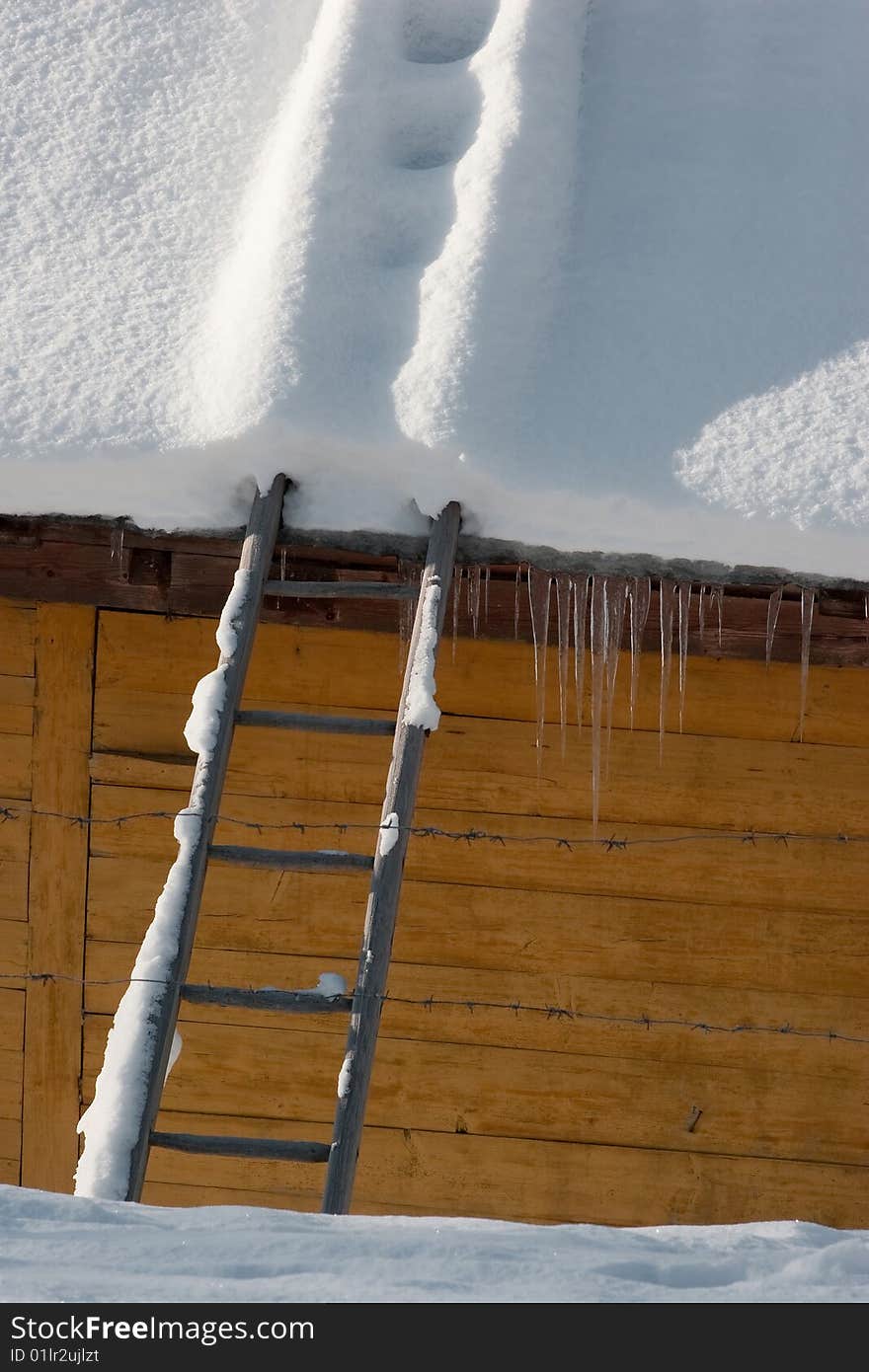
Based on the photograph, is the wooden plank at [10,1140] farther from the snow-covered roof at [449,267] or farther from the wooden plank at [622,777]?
the snow-covered roof at [449,267]

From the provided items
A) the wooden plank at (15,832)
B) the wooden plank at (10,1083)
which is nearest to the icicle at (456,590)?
the wooden plank at (15,832)

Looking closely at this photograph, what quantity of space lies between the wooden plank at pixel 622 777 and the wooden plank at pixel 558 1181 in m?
1.16

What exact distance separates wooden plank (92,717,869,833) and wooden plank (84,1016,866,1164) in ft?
2.79

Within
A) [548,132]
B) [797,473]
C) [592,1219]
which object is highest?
[548,132]

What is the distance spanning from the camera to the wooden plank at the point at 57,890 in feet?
13.6

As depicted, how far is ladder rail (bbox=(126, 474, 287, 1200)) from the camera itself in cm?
253

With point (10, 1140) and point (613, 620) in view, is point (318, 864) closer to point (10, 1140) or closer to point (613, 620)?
point (613, 620)

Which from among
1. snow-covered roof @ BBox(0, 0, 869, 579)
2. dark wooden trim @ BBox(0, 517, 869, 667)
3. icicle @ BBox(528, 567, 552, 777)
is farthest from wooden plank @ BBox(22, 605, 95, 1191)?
icicle @ BBox(528, 567, 552, 777)

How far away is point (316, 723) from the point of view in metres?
2.90

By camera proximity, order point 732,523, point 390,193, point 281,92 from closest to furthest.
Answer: point 732,523
point 390,193
point 281,92

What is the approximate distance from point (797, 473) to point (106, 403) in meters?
1.83

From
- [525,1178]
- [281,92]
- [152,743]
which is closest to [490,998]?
[525,1178]

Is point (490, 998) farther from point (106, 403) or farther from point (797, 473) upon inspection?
point (106, 403)

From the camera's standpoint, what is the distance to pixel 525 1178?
162 inches
